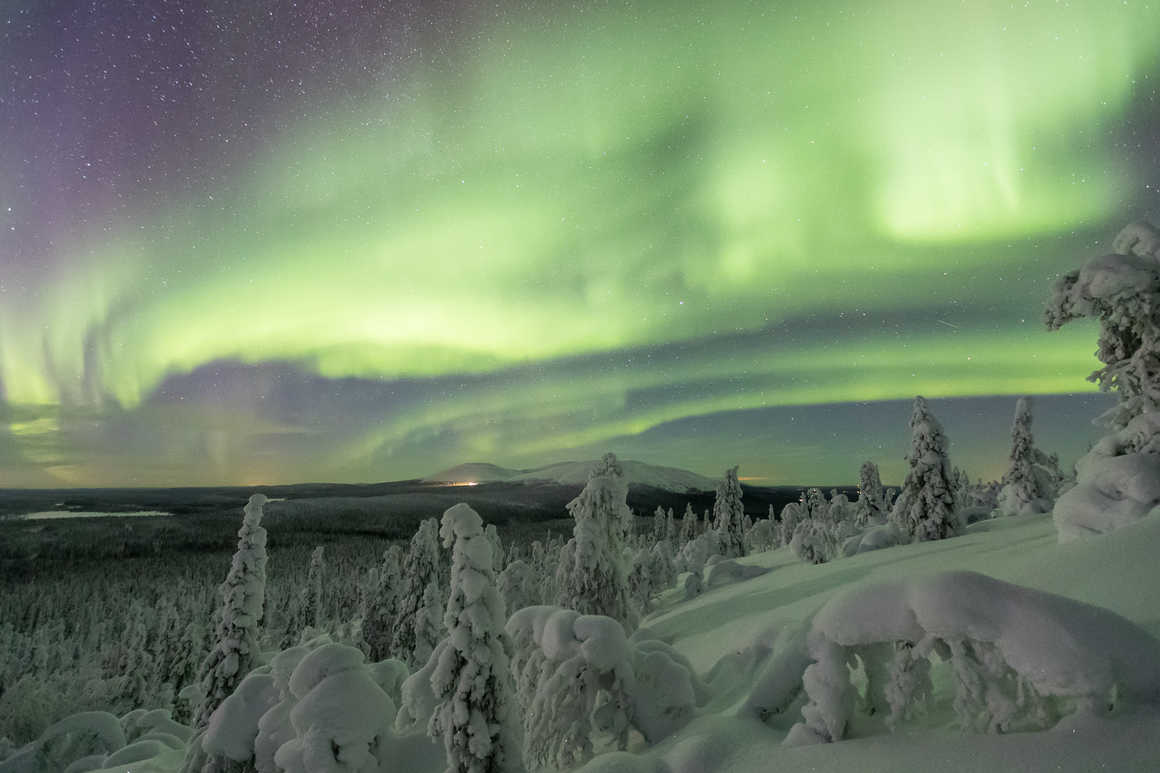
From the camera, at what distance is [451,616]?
32.1 ft

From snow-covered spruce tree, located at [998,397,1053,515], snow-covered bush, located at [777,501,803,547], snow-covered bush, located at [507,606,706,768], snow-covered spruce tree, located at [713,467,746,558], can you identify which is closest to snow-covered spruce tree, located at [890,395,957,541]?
snow-covered spruce tree, located at [998,397,1053,515]

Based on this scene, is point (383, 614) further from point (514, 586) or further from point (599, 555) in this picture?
point (599, 555)

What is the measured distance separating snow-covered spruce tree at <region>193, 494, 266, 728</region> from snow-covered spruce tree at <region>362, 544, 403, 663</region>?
16.3 metres

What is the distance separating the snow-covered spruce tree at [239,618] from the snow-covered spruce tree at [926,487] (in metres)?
27.6

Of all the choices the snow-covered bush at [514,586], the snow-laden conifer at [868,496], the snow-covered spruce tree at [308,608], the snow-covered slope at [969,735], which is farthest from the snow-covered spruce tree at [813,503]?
the snow-covered spruce tree at [308,608]

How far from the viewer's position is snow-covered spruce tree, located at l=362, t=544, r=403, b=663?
115ft

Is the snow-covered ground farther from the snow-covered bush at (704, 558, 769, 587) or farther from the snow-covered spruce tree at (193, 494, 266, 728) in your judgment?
the snow-covered bush at (704, 558, 769, 587)

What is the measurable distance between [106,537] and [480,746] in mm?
238920

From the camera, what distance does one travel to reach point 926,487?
27.4 meters

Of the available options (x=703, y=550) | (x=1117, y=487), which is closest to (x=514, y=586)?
Result: (x=703, y=550)

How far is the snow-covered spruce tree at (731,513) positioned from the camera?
5547 centimetres

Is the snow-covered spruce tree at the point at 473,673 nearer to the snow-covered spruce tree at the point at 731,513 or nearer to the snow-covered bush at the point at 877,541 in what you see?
the snow-covered bush at the point at 877,541

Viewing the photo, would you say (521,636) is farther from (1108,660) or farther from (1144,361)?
(1144,361)

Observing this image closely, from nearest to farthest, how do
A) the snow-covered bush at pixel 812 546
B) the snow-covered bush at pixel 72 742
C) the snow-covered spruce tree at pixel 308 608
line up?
the snow-covered bush at pixel 72 742 < the snow-covered bush at pixel 812 546 < the snow-covered spruce tree at pixel 308 608
